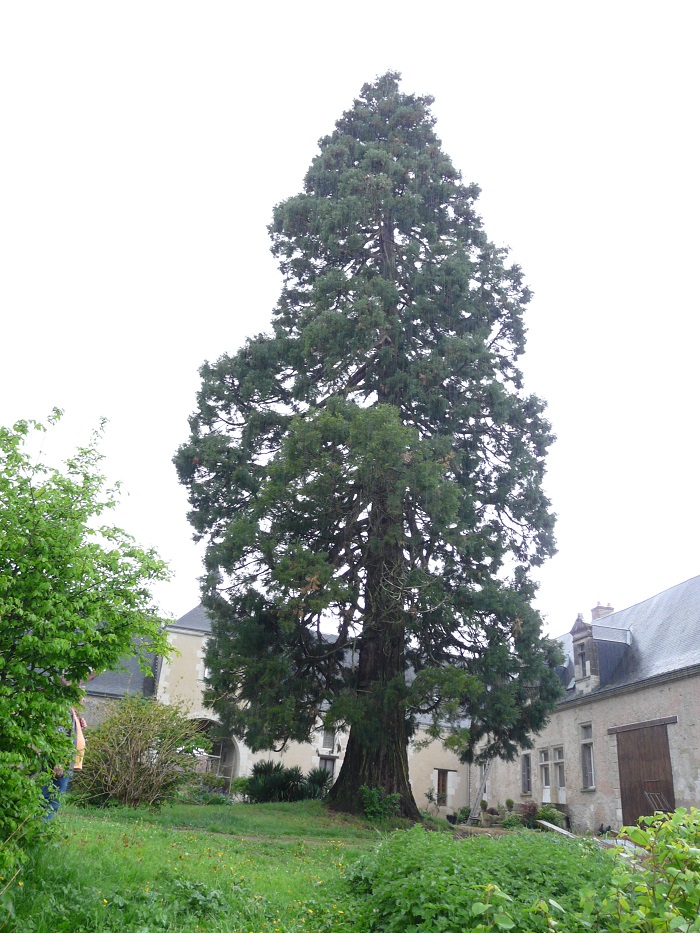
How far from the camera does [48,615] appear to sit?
14.7 ft

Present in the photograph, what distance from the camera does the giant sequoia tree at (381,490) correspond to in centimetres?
1148

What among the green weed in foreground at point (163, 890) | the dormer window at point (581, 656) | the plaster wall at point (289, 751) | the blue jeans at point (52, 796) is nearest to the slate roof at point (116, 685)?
the plaster wall at point (289, 751)

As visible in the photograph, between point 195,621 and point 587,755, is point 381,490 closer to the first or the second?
point 587,755

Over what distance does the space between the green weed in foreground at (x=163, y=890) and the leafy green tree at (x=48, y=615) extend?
55 cm

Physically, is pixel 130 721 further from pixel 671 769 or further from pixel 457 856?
pixel 671 769

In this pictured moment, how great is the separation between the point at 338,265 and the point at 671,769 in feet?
45.9

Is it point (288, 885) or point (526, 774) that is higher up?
point (526, 774)

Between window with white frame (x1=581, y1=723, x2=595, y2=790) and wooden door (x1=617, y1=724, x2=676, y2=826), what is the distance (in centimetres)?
184

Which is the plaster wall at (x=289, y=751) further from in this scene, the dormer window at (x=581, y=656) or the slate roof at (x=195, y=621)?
the dormer window at (x=581, y=656)

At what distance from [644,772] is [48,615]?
700 inches

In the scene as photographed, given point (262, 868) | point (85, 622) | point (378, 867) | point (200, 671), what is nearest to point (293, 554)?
point (262, 868)

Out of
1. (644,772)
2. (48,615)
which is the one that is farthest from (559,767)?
(48,615)

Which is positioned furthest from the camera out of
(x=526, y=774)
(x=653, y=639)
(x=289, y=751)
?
(x=526, y=774)

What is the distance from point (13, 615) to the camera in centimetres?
438
